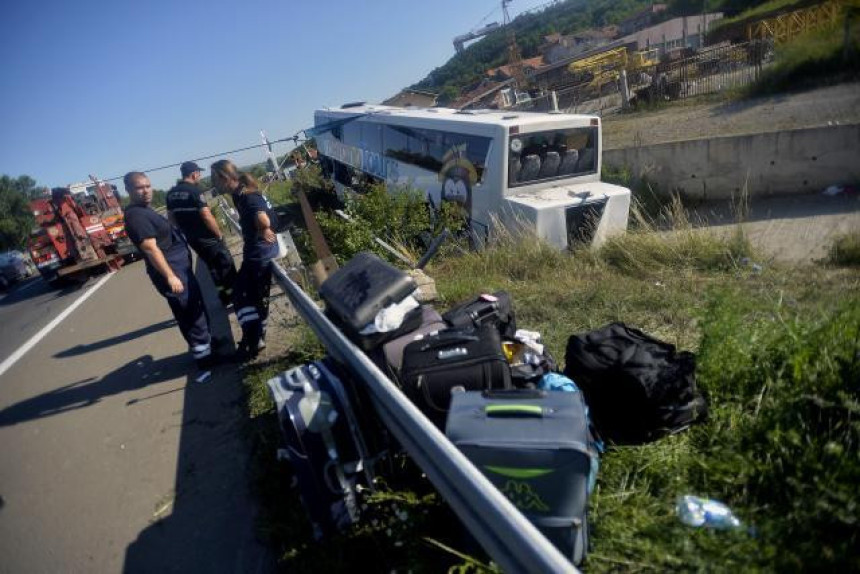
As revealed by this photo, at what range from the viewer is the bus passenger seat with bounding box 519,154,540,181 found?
7613 mm

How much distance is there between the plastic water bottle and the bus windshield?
6103 millimetres

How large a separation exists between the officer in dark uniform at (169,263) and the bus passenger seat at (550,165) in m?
5.38

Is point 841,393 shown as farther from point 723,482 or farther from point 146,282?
point 146,282

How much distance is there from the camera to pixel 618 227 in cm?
737

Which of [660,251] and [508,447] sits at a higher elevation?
[508,447]

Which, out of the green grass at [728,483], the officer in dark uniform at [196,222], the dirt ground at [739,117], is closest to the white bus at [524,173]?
the officer in dark uniform at [196,222]

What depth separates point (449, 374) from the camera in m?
2.52

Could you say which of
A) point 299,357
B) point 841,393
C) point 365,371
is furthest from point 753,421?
point 299,357

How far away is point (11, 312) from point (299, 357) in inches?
394

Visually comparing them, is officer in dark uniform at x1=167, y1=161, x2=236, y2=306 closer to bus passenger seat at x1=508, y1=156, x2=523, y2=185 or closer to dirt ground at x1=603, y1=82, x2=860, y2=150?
bus passenger seat at x1=508, y1=156, x2=523, y2=185

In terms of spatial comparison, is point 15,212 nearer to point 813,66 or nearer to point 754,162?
point 754,162

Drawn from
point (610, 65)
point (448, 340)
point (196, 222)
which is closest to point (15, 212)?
point (196, 222)

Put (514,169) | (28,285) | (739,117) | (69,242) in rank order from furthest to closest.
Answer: (739,117) → (28,285) → (69,242) → (514,169)

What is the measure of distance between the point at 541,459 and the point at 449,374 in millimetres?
770
